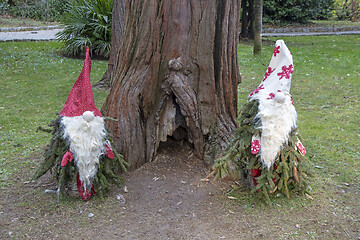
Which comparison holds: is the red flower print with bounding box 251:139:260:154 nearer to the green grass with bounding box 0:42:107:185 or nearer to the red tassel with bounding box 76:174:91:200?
the red tassel with bounding box 76:174:91:200

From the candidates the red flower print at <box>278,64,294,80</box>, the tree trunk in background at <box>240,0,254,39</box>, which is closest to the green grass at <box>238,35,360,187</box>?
the red flower print at <box>278,64,294,80</box>

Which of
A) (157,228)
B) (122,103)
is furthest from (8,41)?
(157,228)

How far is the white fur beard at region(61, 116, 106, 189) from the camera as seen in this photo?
3.41 metres

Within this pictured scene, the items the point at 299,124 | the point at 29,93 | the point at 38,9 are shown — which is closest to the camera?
the point at 299,124

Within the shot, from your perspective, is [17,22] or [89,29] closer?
[89,29]

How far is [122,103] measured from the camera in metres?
3.99

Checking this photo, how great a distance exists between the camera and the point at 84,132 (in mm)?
3418

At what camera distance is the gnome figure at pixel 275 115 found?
3447 mm

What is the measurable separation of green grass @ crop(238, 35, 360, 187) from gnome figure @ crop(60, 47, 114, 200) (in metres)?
2.34

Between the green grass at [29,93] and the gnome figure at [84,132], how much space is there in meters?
1.22

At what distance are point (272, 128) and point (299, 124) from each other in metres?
2.86

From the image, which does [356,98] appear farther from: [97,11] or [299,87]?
[97,11]

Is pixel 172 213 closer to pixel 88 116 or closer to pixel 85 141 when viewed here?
pixel 85 141

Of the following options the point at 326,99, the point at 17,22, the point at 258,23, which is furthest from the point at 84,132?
the point at 17,22
